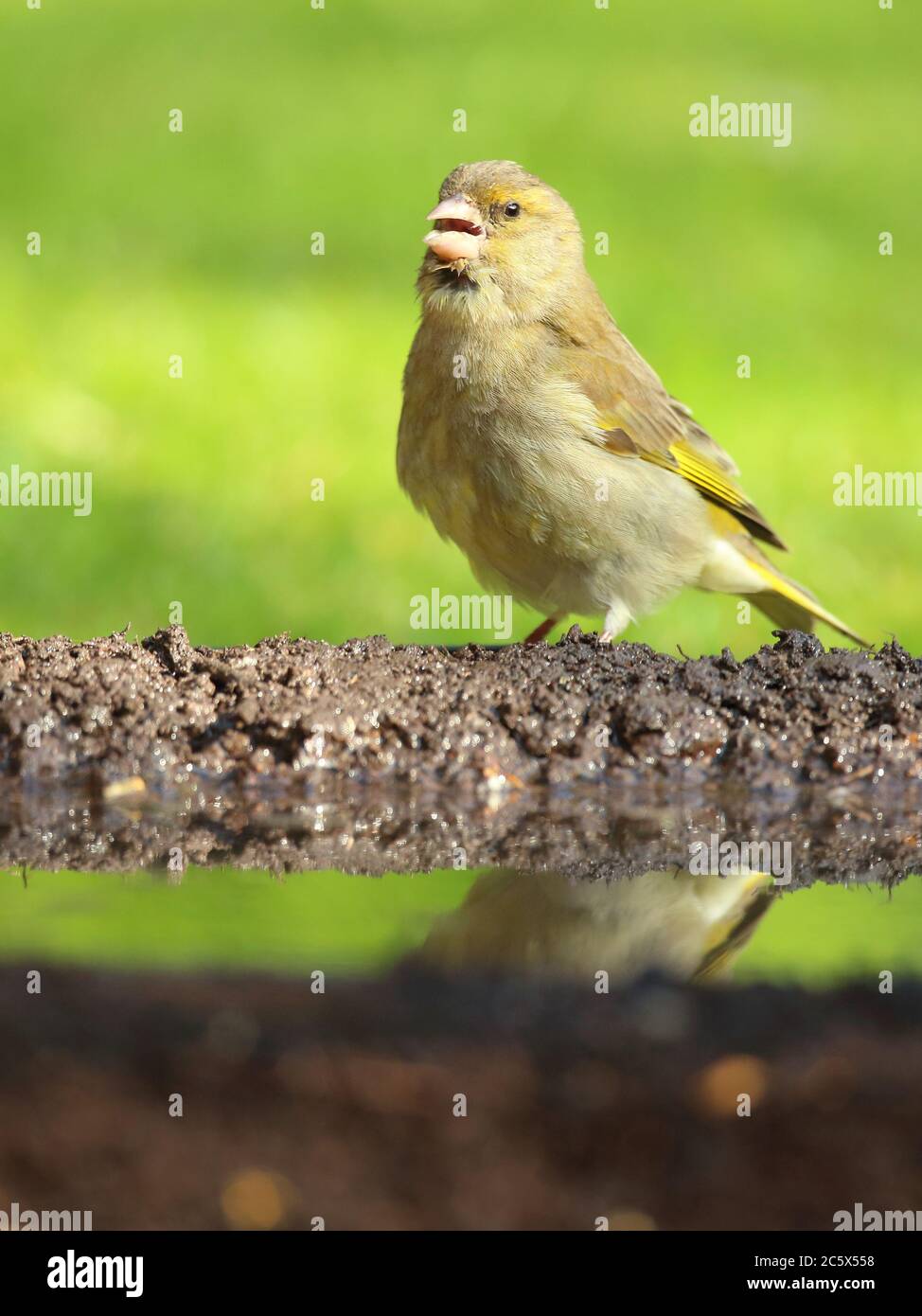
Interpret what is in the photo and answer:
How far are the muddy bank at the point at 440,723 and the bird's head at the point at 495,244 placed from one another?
1596 mm

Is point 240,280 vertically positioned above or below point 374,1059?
above

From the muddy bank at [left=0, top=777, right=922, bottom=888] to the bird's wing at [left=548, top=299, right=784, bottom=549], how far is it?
1707mm

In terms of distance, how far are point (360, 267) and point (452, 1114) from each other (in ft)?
38.6

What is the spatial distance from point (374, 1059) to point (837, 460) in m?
8.11

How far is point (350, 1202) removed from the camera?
2.22 m

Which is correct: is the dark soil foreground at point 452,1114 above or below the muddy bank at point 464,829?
below

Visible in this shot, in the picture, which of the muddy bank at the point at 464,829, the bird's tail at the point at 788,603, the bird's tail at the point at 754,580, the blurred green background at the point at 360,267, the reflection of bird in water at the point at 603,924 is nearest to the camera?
the reflection of bird in water at the point at 603,924

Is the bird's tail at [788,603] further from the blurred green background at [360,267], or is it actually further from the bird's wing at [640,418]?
the blurred green background at [360,267]

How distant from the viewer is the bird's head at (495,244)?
552 cm

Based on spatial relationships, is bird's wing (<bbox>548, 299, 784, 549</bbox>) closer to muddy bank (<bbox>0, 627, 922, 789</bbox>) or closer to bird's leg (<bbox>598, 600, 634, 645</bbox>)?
bird's leg (<bbox>598, 600, 634, 645</bbox>)

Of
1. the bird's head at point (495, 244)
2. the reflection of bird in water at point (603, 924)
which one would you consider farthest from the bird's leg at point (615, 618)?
the reflection of bird in water at point (603, 924)

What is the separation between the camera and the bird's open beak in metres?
5.44

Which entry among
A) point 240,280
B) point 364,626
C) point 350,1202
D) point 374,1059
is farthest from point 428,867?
point 240,280
